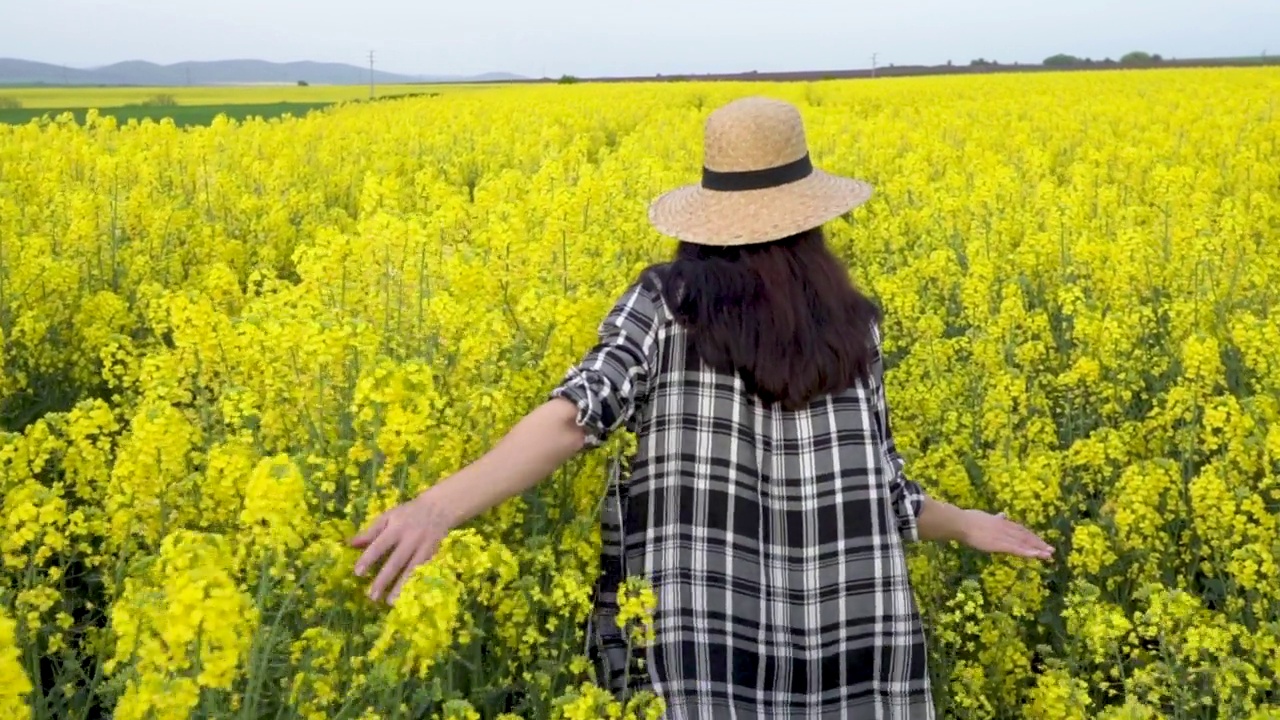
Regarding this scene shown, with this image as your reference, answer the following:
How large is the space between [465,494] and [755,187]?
3.10 feet

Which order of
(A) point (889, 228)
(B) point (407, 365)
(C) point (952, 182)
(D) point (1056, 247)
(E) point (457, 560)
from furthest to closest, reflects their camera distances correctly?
(C) point (952, 182), (A) point (889, 228), (D) point (1056, 247), (B) point (407, 365), (E) point (457, 560)

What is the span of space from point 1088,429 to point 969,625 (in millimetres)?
1748

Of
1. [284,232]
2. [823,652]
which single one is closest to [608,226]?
[284,232]

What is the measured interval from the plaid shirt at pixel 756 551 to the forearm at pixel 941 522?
8.2 inches

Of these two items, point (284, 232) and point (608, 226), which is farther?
point (284, 232)

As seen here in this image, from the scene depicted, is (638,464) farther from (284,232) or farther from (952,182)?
(952,182)

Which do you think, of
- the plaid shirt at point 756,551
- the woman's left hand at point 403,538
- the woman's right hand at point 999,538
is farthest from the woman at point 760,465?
the woman's left hand at point 403,538

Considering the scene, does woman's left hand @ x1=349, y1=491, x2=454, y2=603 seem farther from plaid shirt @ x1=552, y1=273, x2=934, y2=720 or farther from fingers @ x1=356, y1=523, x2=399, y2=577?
plaid shirt @ x1=552, y1=273, x2=934, y2=720

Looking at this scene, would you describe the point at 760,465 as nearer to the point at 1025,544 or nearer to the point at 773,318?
the point at 773,318

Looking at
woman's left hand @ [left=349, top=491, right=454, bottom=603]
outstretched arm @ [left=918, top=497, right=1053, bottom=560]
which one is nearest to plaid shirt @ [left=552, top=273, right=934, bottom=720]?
outstretched arm @ [left=918, top=497, right=1053, bottom=560]

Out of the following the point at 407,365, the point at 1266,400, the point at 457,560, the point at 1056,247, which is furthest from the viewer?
the point at 1056,247

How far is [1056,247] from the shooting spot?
5.55 m

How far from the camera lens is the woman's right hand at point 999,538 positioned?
9.02 feet

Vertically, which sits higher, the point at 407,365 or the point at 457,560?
the point at 407,365
